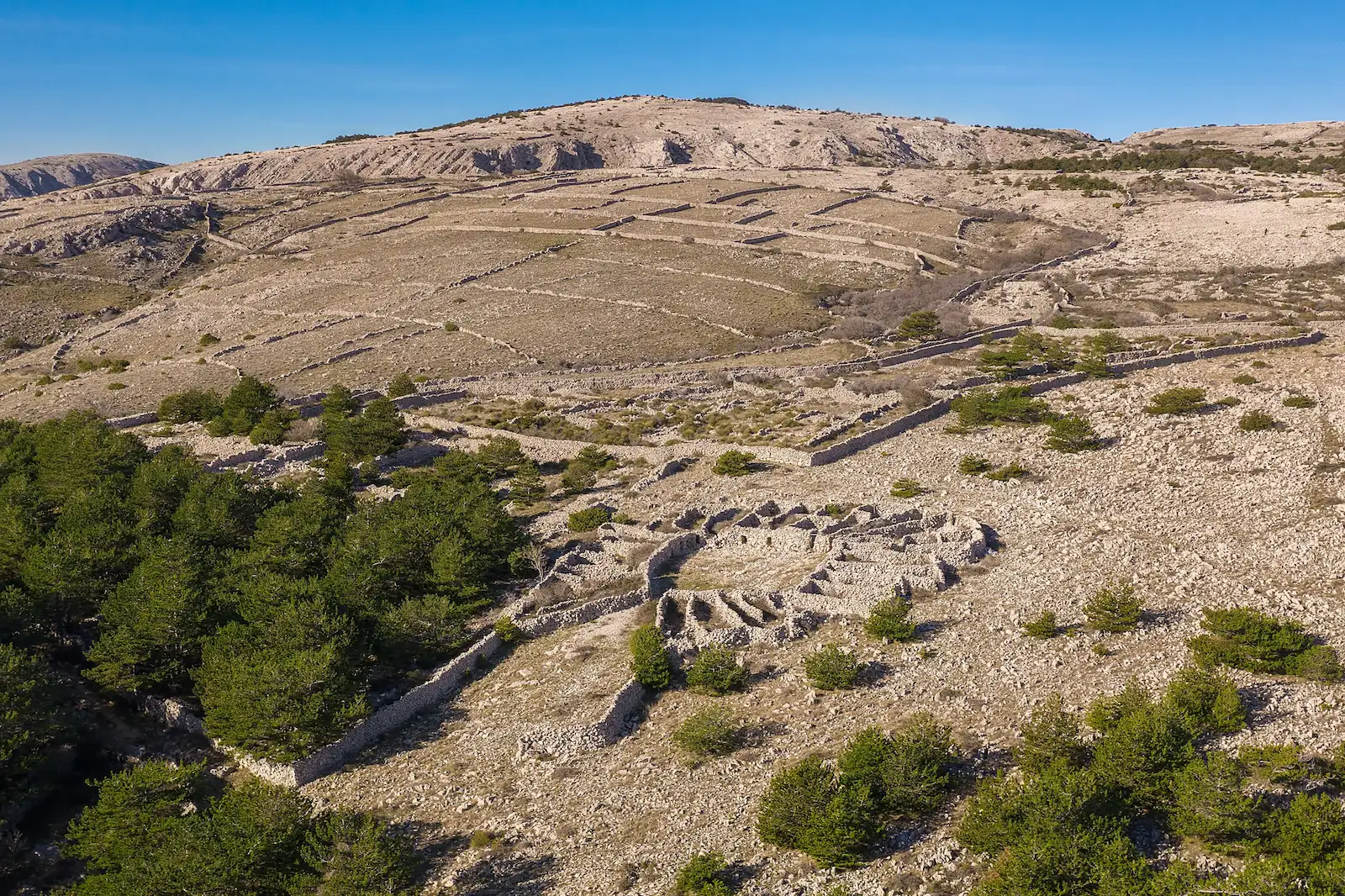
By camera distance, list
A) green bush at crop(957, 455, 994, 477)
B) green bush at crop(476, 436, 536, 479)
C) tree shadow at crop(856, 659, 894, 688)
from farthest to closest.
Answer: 1. green bush at crop(476, 436, 536, 479)
2. green bush at crop(957, 455, 994, 477)
3. tree shadow at crop(856, 659, 894, 688)

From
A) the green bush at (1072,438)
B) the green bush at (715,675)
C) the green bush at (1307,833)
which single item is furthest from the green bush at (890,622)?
the green bush at (1072,438)

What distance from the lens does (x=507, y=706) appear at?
23094mm

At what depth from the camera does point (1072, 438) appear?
124 feet

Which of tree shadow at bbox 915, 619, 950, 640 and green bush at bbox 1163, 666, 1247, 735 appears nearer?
green bush at bbox 1163, 666, 1247, 735

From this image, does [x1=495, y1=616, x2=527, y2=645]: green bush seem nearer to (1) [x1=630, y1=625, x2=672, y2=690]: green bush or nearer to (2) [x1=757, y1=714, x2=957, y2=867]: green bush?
(1) [x1=630, y1=625, x2=672, y2=690]: green bush

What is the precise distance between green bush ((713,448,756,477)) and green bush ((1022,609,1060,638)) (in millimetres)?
15991

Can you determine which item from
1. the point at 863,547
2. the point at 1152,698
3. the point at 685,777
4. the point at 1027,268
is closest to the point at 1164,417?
the point at 863,547

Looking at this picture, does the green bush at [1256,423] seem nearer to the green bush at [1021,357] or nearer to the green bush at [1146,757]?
the green bush at [1021,357]

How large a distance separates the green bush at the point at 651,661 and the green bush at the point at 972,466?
17412mm

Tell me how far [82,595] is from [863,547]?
24.3m

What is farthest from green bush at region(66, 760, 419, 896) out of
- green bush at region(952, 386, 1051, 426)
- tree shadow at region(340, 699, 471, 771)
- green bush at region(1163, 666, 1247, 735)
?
green bush at region(952, 386, 1051, 426)

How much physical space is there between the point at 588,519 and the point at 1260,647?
21.5 metres

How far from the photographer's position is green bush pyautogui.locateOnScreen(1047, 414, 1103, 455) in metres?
37.6

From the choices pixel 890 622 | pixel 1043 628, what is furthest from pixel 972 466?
pixel 890 622
